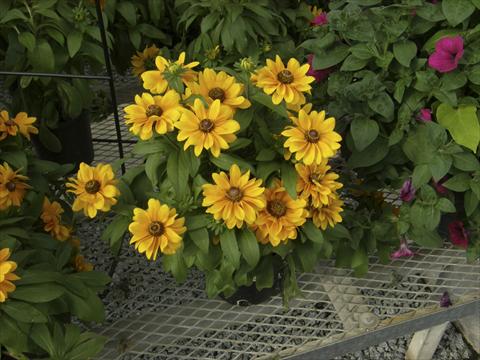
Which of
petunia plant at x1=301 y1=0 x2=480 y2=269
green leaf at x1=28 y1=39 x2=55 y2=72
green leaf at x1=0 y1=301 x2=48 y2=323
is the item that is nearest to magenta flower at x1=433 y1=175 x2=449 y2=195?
petunia plant at x1=301 y1=0 x2=480 y2=269

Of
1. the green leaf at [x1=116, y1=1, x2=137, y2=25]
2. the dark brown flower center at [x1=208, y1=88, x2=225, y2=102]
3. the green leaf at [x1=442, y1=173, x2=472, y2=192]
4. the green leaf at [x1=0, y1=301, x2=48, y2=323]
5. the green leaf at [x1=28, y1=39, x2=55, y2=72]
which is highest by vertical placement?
the green leaf at [x1=116, y1=1, x2=137, y2=25]

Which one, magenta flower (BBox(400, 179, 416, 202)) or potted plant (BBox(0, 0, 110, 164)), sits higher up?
potted plant (BBox(0, 0, 110, 164))

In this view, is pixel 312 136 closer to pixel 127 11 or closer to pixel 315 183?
pixel 315 183

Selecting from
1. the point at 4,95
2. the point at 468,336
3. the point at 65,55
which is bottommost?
the point at 468,336

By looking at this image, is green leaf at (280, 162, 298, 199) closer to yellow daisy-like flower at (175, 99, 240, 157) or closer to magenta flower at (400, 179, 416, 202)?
yellow daisy-like flower at (175, 99, 240, 157)

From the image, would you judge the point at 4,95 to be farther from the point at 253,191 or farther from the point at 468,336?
the point at 468,336

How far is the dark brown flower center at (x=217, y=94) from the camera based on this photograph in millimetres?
1102

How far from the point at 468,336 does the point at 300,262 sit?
29.9 inches

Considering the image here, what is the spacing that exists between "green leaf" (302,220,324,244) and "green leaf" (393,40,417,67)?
1.41 ft

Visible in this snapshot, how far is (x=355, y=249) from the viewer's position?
149 cm

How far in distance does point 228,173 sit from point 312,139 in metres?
0.20

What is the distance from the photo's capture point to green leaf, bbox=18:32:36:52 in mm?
1595

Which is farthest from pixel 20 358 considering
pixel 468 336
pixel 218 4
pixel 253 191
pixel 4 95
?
pixel 4 95

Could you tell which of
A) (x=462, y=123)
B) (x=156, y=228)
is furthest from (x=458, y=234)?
(x=156, y=228)
